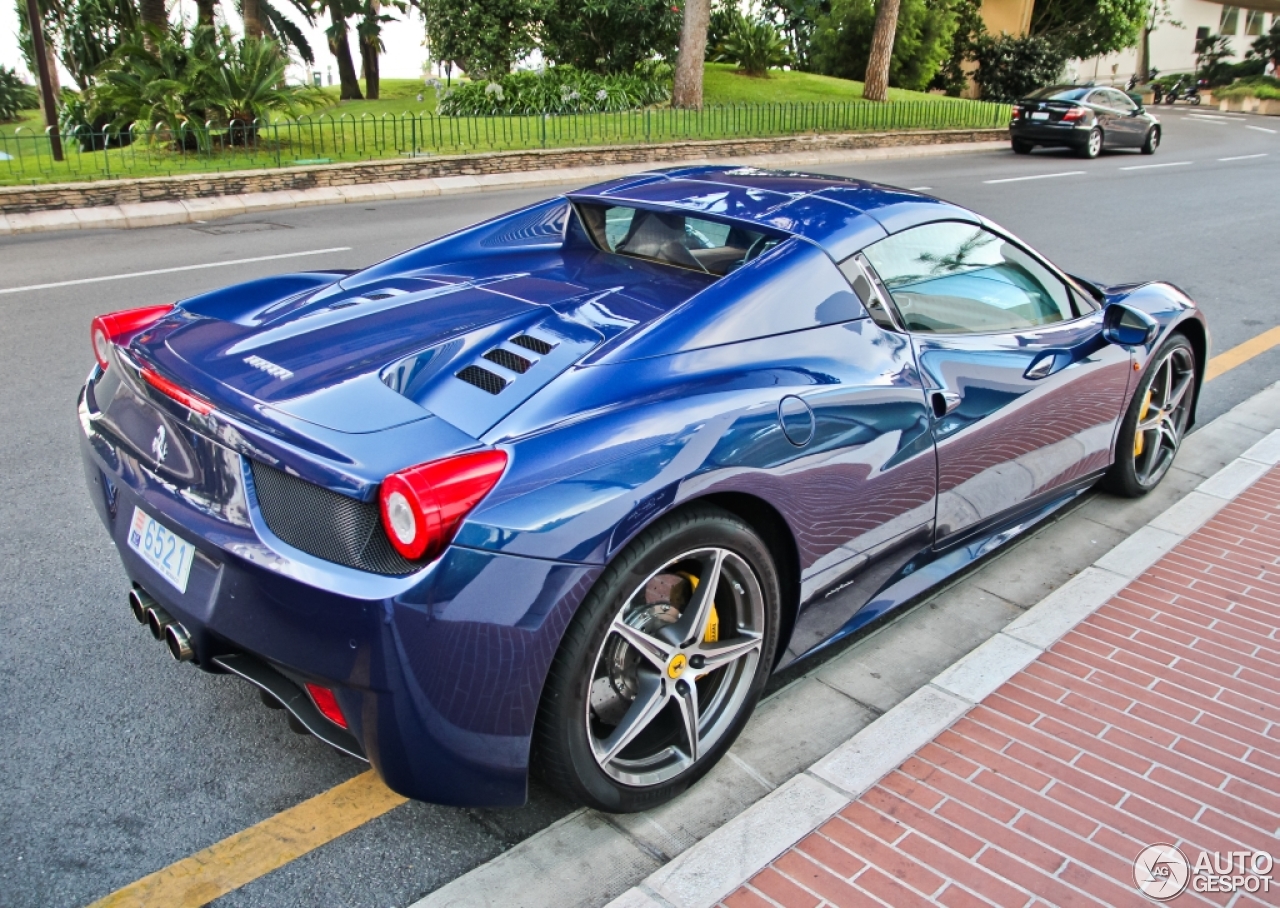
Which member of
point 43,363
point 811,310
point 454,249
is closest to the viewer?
point 811,310

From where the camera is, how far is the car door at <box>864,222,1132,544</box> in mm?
3354

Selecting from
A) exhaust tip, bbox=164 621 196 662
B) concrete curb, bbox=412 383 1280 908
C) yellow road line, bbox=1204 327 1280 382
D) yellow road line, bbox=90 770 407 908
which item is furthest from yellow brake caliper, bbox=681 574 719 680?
yellow road line, bbox=1204 327 1280 382

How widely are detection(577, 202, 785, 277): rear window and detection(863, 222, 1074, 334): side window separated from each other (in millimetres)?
377

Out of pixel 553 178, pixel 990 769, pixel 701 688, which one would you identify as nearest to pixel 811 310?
pixel 701 688

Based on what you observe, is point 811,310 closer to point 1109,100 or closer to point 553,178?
point 553,178

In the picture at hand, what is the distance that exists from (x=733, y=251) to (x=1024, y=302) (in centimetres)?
127

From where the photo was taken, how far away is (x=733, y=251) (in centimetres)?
329

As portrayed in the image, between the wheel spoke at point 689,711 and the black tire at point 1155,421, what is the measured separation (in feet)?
8.46

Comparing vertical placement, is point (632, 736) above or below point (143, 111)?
below

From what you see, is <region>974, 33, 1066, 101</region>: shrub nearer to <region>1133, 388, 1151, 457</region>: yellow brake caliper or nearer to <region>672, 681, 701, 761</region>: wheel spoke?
<region>1133, 388, 1151, 457</region>: yellow brake caliper

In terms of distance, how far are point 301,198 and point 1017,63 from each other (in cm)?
2698

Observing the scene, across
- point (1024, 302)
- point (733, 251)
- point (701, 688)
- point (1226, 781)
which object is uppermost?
point (733, 251)

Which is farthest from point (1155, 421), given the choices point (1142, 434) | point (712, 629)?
point (712, 629)

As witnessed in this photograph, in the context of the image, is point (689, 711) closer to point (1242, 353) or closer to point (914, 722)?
point (914, 722)
